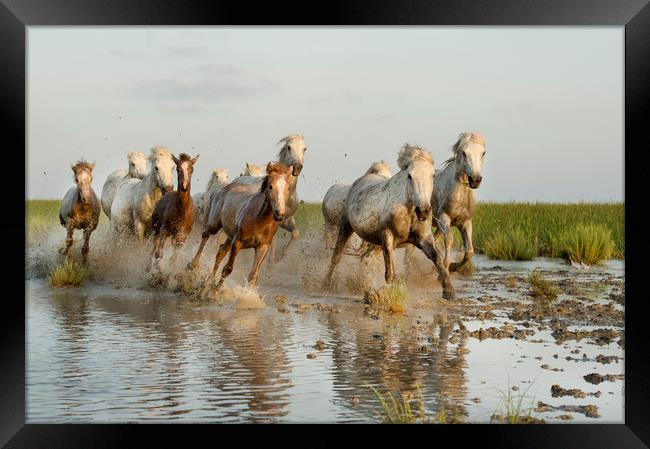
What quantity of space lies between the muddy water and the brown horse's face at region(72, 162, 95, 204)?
226 centimetres

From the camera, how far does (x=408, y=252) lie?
1316 cm

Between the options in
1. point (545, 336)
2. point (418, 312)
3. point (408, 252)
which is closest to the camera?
point (545, 336)

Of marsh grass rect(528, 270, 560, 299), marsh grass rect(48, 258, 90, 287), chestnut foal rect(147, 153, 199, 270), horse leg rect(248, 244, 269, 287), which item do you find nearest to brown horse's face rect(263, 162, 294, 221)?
horse leg rect(248, 244, 269, 287)

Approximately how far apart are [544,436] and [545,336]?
313cm

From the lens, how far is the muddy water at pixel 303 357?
6211mm

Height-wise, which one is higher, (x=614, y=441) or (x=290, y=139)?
(x=290, y=139)

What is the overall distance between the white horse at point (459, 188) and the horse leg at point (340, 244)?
119 cm

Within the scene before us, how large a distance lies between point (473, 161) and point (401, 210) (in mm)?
1450

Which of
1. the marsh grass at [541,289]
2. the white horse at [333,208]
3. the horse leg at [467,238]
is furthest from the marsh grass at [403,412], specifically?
the white horse at [333,208]

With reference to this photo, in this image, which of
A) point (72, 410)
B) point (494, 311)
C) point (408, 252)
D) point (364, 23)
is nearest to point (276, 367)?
point (72, 410)

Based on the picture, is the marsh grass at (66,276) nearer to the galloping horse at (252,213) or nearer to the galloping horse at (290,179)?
the galloping horse at (290,179)

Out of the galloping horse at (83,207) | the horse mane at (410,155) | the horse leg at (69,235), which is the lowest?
the horse leg at (69,235)

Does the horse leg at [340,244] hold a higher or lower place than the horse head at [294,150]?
lower

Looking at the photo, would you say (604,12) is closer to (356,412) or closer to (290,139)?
(356,412)
